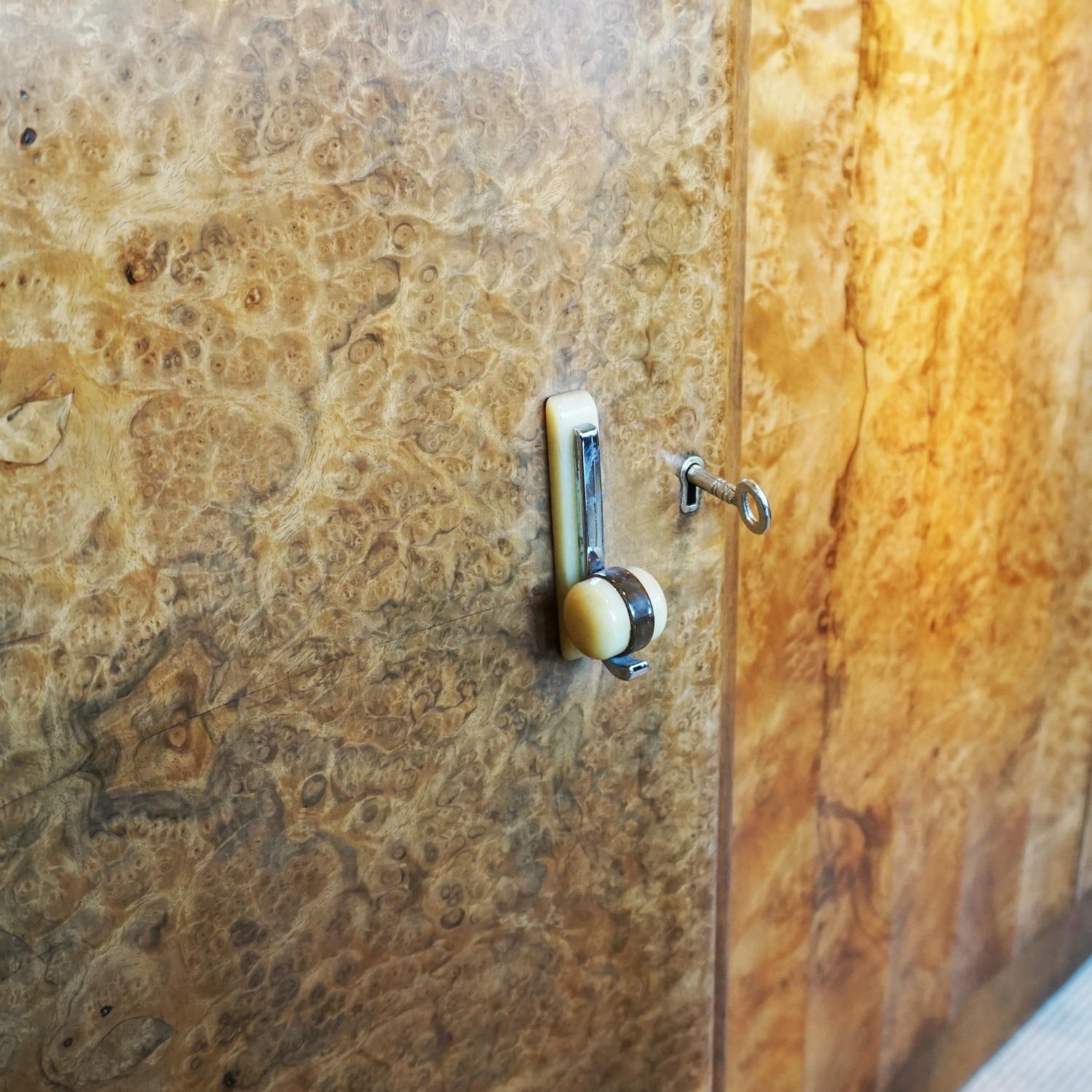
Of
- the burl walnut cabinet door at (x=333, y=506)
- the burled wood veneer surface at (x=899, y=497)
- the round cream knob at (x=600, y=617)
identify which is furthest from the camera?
the burled wood veneer surface at (x=899, y=497)

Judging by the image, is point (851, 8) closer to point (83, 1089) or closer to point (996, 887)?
point (83, 1089)

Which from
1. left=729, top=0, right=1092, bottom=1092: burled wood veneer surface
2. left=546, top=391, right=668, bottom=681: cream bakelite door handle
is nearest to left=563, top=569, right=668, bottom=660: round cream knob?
left=546, top=391, right=668, bottom=681: cream bakelite door handle

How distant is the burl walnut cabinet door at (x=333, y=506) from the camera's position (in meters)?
0.58

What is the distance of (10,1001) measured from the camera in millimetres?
644

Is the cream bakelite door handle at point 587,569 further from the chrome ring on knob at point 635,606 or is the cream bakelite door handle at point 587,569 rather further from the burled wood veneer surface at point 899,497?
the burled wood veneer surface at point 899,497

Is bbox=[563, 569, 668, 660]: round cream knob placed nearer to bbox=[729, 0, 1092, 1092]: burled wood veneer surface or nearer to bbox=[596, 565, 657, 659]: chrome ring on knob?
bbox=[596, 565, 657, 659]: chrome ring on knob

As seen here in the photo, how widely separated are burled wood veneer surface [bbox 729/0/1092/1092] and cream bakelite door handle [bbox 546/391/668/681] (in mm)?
197

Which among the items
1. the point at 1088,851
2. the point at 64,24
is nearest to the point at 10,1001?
the point at 64,24

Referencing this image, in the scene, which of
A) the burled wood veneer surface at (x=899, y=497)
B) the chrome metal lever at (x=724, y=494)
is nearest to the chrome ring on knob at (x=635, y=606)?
the chrome metal lever at (x=724, y=494)

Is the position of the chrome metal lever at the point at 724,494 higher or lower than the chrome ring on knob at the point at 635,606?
higher

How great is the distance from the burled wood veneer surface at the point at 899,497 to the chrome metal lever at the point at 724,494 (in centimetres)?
8

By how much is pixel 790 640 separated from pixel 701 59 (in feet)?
1.75

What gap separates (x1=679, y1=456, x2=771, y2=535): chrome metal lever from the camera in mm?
819

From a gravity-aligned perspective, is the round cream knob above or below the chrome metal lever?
below
